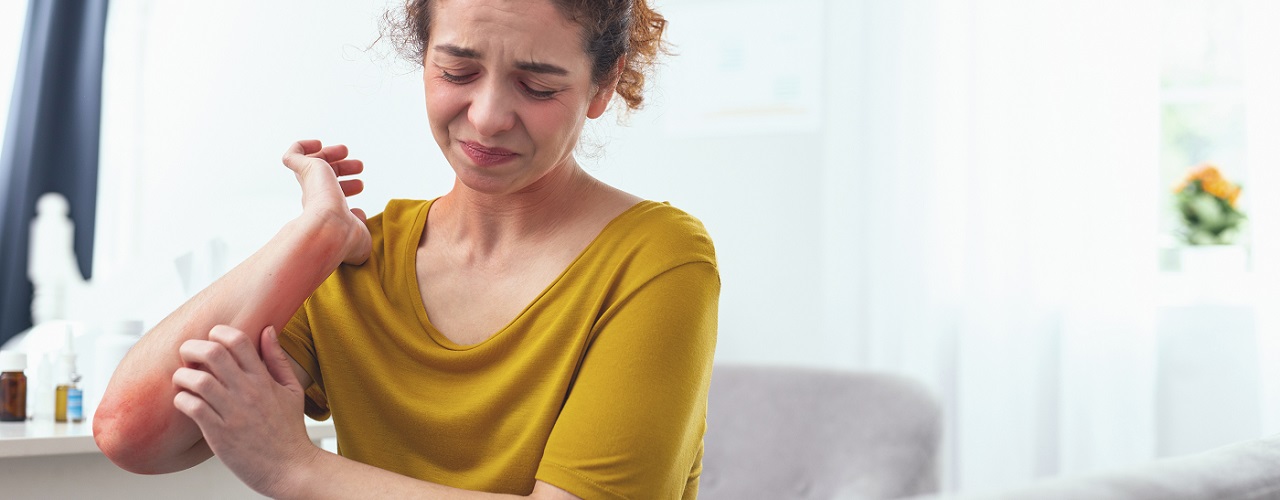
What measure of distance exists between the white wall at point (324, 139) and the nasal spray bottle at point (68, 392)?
1.11 m

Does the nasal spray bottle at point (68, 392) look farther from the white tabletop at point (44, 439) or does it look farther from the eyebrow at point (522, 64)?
the eyebrow at point (522, 64)

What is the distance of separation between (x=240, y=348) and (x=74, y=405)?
0.81 metres

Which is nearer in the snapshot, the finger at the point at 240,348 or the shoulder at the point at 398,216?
the finger at the point at 240,348

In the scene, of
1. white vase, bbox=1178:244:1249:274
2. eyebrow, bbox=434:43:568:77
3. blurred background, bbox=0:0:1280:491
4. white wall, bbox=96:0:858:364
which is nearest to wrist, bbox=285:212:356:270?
eyebrow, bbox=434:43:568:77

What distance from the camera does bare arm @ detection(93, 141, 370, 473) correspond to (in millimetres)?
1047

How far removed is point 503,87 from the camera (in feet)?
3.37

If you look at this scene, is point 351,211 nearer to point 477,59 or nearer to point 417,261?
point 417,261

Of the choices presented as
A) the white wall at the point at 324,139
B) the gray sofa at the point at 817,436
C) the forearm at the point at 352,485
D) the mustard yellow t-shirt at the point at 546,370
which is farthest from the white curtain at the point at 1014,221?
the forearm at the point at 352,485

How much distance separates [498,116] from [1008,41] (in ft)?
6.81

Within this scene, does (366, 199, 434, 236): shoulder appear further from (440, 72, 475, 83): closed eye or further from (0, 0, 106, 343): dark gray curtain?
(0, 0, 106, 343): dark gray curtain

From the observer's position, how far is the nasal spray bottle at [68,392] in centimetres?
165

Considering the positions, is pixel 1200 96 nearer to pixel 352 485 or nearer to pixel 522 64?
pixel 522 64

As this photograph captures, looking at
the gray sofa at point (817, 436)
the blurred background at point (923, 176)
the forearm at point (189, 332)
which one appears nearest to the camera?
the forearm at point (189, 332)

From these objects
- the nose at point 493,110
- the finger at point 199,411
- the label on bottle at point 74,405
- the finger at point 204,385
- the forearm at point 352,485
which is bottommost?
the label on bottle at point 74,405
